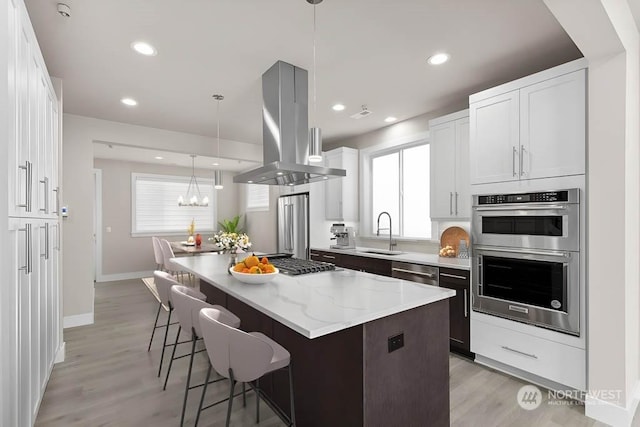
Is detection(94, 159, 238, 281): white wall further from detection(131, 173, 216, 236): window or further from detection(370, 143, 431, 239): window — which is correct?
detection(370, 143, 431, 239): window

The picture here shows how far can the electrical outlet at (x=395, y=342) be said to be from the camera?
1607 mm

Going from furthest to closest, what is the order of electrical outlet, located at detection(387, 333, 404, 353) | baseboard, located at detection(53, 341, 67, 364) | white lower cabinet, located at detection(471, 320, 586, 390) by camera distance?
1. baseboard, located at detection(53, 341, 67, 364)
2. white lower cabinet, located at detection(471, 320, 586, 390)
3. electrical outlet, located at detection(387, 333, 404, 353)

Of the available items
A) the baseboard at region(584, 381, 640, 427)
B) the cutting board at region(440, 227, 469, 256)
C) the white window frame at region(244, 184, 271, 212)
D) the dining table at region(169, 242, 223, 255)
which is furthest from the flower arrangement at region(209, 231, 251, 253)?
the white window frame at region(244, 184, 271, 212)

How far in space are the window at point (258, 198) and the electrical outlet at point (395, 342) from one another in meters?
6.15

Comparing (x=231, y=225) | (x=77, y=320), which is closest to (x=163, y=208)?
(x=231, y=225)

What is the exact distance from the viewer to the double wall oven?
2299mm

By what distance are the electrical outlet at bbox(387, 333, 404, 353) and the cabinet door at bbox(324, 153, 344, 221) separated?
337 centimetres

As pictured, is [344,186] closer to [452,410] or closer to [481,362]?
[481,362]

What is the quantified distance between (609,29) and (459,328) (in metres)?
2.49

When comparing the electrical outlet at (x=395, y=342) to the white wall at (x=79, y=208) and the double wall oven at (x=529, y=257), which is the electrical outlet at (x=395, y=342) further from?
the white wall at (x=79, y=208)

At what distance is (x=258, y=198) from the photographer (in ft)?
26.1

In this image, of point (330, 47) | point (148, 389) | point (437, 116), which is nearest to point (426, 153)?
point (437, 116)

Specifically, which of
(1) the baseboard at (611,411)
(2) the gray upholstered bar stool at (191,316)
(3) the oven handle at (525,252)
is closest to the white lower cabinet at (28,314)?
(2) the gray upholstered bar stool at (191,316)

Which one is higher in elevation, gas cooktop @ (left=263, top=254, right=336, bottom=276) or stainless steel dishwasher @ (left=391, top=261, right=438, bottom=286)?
gas cooktop @ (left=263, top=254, right=336, bottom=276)
